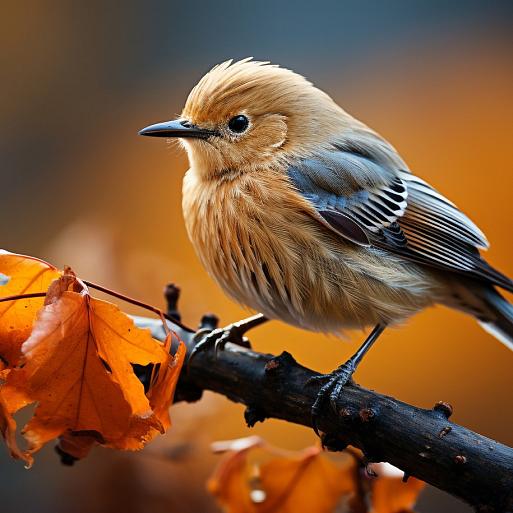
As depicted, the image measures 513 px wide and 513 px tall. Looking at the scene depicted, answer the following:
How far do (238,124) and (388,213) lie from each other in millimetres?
530

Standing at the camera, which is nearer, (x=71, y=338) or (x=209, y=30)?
(x=71, y=338)

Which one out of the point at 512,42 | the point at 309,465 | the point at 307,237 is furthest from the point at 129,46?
the point at 309,465

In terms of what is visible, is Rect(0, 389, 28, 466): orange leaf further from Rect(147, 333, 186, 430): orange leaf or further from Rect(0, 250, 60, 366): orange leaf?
Rect(147, 333, 186, 430): orange leaf

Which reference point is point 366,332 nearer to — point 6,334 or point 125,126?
point 6,334

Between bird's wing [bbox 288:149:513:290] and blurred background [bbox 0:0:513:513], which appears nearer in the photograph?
bird's wing [bbox 288:149:513:290]

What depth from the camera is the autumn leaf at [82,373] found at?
135 cm

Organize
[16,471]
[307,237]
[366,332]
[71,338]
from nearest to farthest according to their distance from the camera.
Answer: [71,338], [307,237], [366,332], [16,471]

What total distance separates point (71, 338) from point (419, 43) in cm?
332

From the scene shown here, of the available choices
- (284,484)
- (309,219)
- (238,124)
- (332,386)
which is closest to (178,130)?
(238,124)

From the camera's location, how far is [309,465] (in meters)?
1.84

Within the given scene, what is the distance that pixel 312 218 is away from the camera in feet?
7.07

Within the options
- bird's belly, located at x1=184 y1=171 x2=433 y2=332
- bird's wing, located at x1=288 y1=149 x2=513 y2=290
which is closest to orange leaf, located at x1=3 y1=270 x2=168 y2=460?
bird's belly, located at x1=184 y1=171 x2=433 y2=332

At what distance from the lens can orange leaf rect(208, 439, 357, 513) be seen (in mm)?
1800

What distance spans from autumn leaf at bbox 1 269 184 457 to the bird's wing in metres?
0.90
